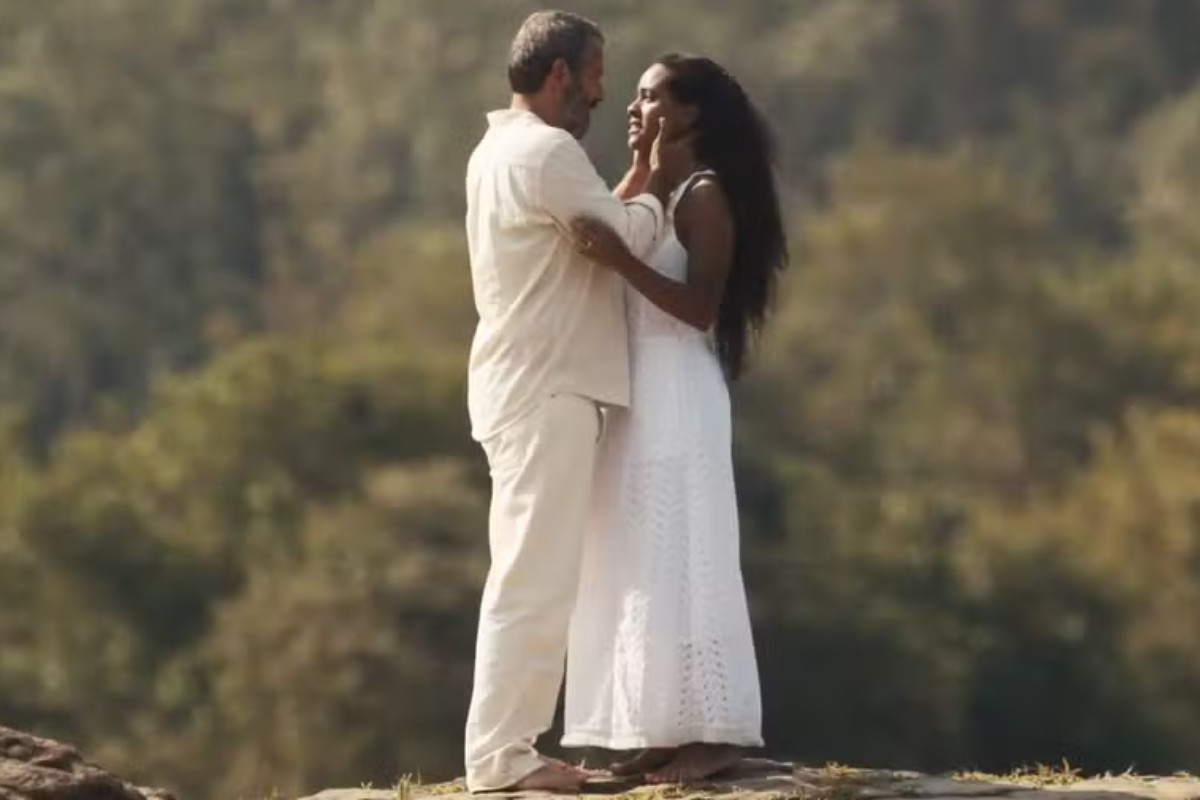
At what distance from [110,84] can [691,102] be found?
58.4m

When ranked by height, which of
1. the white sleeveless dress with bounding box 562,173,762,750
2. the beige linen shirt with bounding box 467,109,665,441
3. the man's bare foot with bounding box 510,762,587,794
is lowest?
the man's bare foot with bounding box 510,762,587,794

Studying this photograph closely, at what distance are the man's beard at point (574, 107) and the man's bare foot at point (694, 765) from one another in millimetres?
1467

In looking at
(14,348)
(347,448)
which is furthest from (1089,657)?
(14,348)

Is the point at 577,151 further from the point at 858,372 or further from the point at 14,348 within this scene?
the point at 14,348

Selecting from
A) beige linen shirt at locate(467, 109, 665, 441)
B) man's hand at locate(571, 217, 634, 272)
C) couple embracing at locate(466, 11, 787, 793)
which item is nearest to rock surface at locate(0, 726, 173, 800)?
couple embracing at locate(466, 11, 787, 793)

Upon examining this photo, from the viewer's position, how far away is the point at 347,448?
1688 inches

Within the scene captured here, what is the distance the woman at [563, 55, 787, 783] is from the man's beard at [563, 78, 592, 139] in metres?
0.17

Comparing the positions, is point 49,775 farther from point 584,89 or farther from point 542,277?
point 584,89

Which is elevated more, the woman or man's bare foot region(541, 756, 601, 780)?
the woman

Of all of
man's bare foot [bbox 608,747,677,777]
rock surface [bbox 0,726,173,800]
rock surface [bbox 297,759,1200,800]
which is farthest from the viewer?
man's bare foot [bbox 608,747,677,777]

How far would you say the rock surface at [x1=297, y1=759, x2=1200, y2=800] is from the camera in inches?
360

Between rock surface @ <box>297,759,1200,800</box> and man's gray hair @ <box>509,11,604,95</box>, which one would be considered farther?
man's gray hair @ <box>509,11,604,95</box>

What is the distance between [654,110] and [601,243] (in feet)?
1.51

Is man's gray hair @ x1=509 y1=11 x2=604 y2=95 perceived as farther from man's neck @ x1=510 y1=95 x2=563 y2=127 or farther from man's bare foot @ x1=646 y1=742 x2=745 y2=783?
man's bare foot @ x1=646 y1=742 x2=745 y2=783
